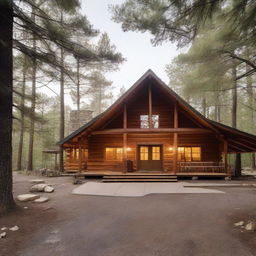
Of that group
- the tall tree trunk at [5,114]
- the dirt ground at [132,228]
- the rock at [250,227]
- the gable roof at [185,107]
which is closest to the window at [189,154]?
the gable roof at [185,107]

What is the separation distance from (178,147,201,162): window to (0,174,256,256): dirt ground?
20.9 ft

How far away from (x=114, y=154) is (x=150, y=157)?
9.36ft

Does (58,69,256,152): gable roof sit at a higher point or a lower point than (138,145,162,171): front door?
higher

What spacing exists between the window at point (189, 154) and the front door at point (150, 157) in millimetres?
1580

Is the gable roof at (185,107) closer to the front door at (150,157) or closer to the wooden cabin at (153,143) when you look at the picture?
the wooden cabin at (153,143)

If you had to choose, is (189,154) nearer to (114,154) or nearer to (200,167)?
(200,167)

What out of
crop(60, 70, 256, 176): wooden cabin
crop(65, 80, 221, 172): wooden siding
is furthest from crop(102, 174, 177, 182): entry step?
crop(65, 80, 221, 172): wooden siding

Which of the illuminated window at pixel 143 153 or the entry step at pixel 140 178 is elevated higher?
the illuminated window at pixel 143 153

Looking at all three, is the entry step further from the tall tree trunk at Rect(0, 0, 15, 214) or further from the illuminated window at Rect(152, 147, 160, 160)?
the tall tree trunk at Rect(0, 0, 15, 214)

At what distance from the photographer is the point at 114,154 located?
13.2 metres

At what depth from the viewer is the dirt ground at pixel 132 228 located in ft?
10.1

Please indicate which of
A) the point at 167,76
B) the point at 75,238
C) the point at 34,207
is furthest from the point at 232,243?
the point at 167,76

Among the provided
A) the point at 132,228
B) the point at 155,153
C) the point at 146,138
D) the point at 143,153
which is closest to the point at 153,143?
the point at 146,138

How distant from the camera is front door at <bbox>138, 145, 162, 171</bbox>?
41.7 ft
